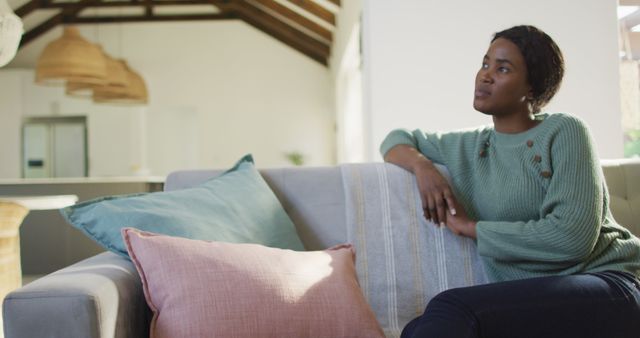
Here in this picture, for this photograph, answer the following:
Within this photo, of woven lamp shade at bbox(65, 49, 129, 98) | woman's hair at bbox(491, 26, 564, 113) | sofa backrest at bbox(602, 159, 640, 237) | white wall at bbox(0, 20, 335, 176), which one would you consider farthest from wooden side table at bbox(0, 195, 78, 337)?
white wall at bbox(0, 20, 335, 176)

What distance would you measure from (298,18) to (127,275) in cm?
849

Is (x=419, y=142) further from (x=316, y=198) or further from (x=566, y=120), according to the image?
(x=566, y=120)

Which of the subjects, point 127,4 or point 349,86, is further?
point 127,4

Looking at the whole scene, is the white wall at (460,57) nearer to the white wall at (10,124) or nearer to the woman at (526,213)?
the woman at (526,213)

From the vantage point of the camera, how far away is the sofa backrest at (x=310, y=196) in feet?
5.92

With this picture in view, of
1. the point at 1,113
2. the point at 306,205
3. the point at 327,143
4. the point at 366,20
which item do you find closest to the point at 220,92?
the point at 327,143

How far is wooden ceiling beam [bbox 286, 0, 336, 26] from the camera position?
8578 millimetres

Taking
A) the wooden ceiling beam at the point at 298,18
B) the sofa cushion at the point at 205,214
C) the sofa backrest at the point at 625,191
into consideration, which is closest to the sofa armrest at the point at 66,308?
the sofa cushion at the point at 205,214

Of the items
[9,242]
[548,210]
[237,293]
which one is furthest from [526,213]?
[9,242]

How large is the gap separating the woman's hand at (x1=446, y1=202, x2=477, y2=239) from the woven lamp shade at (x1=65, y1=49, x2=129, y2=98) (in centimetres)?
518

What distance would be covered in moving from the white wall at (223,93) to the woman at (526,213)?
9.13 meters

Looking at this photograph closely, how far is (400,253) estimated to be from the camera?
1.75 m

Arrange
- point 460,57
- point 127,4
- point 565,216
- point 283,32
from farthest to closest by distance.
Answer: point 283,32, point 127,4, point 460,57, point 565,216

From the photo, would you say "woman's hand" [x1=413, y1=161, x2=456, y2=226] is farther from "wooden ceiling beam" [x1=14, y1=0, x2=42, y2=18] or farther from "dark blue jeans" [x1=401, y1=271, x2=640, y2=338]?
"wooden ceiling beam" [x1=14, y1=0, x2=42, y2=18]
